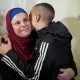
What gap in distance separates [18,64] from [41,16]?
0.43 m

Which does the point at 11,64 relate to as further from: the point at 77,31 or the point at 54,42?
the point at 77,31

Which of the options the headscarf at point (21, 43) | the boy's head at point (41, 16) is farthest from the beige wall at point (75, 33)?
the headscarf at point (21, 43)

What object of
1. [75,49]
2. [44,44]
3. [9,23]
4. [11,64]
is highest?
[9,23]

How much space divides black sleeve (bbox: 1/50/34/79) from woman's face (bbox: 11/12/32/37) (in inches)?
6.7

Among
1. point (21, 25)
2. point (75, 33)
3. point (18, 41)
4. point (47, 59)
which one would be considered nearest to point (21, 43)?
point (18, 41)

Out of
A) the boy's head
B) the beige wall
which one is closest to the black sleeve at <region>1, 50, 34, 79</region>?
the boy's head

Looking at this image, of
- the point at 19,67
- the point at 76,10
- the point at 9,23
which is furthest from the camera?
the point at 76,10

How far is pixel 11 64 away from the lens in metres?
1.52

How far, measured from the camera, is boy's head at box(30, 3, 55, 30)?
1679 millimetres

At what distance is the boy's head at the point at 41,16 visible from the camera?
1.68 meters

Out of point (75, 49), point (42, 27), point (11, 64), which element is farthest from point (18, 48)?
point (75, 49)

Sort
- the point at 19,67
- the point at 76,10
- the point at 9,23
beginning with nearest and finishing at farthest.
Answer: the point at 19,67
the point at 9,23
the point at 76,10

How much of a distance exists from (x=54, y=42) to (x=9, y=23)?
1.27 feet

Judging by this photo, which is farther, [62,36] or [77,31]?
[77,31]
